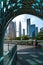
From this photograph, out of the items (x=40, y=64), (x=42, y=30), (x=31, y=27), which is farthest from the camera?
(x=42, y=30)

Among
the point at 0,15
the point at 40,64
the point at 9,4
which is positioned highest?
the point at 9,4

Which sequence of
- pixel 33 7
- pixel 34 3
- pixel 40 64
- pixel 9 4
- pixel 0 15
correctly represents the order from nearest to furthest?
pixel 40 64 < pixel 0 15 < pixel 9 4 < pixel 34 3 < pixel 33 7

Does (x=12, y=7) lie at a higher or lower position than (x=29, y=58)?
higher

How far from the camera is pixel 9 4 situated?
21469mm

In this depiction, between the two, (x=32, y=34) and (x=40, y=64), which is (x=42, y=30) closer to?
(x=32, y=34)

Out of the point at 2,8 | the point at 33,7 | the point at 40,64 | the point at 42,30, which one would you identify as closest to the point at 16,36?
the point at 42,30

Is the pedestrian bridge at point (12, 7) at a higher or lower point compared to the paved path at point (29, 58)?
higher

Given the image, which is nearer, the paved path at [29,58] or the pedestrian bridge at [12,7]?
the paved path at [29,58]

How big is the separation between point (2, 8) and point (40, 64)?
7892 millimetres

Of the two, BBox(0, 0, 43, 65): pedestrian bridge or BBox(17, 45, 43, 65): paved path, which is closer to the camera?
BBox(17, 45, 43, 65): paved path

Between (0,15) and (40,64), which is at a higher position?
(0,15)

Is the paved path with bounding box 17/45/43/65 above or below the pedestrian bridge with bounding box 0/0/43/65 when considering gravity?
below

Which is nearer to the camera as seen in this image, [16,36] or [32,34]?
[32,34]

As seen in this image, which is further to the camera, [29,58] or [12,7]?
[12,7]
